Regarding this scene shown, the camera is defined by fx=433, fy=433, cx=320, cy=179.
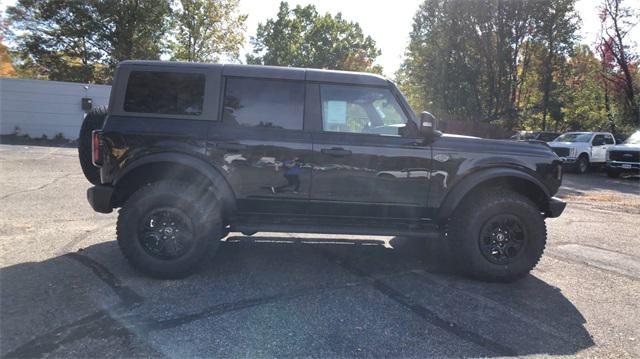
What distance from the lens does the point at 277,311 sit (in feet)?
11.6

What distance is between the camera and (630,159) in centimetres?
1688

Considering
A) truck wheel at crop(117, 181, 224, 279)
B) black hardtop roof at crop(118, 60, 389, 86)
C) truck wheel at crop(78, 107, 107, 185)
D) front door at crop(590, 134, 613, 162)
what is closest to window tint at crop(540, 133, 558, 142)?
front door at crop(590, 134, 613, 162)

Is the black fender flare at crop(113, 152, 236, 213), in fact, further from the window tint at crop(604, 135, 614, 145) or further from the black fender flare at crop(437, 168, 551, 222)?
the window tint at crop(604, 135, 614, 145)

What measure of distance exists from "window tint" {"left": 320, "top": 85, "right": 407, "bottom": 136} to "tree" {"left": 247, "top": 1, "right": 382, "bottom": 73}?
33.9 metres

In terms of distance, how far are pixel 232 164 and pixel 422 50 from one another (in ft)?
85.7

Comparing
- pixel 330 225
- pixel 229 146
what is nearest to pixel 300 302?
pixel 330 225

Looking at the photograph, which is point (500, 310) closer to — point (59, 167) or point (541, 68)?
point (59, 167)

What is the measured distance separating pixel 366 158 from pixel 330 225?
0.76 metres

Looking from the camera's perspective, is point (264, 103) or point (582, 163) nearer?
point (264, 103)

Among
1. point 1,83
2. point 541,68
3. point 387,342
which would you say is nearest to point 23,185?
point 387,342

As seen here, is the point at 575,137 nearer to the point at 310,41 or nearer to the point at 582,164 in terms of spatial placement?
the point at 582,164

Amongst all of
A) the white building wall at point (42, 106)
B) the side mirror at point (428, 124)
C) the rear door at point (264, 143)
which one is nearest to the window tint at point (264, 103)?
the rear door at point (264, 143)

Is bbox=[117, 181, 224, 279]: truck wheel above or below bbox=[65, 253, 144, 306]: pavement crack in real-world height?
above

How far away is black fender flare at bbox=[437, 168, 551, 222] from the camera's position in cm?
437
